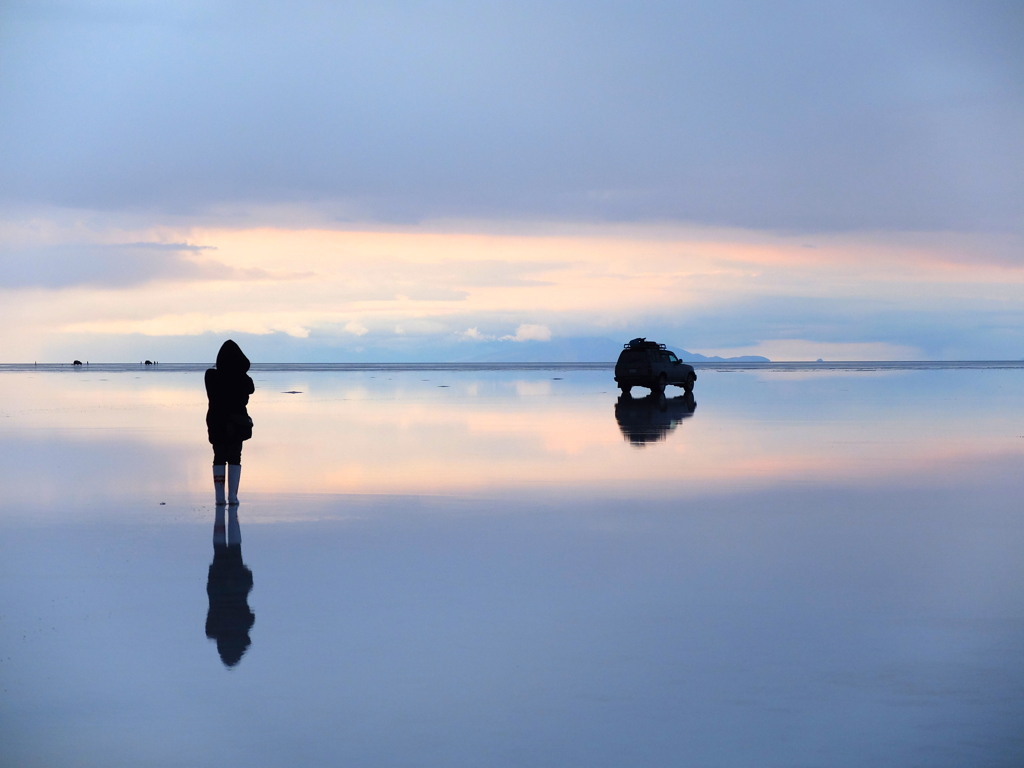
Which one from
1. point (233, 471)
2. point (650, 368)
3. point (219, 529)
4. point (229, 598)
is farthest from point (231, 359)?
point (650, 368)

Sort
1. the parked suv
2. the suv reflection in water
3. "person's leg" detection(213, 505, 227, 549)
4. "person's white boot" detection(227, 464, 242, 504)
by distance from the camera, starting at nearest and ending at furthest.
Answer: "person's leg" detection(213, 505, 227, 549)
"person's white boot" detection(227, 464, 242, 504)
the suv reflection in water
the parked suv

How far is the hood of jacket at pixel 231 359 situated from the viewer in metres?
13.5

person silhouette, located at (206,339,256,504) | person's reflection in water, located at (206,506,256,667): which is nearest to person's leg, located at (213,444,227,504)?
person silhouette, located at (206,339,256,504)

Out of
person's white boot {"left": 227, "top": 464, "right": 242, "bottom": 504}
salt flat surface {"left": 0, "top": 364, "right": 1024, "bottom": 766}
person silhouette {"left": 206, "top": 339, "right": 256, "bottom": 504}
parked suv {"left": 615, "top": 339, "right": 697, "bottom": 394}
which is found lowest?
salt flat surface {"left": 0, "top": 364, "right": 1024, "bottom": 766}

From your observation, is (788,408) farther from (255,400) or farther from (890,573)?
(890,573)

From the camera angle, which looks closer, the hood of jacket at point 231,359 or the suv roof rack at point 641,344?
the hood of jacket at point 231,359

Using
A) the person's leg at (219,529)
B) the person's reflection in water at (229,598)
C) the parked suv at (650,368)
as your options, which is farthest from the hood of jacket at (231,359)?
the parked suv at (650,368)

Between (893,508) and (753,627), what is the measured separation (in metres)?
6.43

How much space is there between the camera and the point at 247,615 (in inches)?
314

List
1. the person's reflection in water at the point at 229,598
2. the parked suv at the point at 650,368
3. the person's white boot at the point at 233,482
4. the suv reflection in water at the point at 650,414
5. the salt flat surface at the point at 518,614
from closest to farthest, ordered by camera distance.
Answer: the salt flat surface at the point at 518,614 < the person's reflection in water at the point at 229,598 < the person's white boot at the point at 233,482 < the suv reflection in water at the point at 650,414 < the parked suv at the point at 650,368

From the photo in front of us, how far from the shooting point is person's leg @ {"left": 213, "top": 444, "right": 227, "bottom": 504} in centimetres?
1345

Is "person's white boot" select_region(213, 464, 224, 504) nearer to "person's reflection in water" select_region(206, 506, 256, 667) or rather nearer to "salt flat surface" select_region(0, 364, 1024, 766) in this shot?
"salt flat surface" select_region(0, 364, 1024, 766)

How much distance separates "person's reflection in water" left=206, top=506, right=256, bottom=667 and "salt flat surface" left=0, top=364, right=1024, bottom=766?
4cm

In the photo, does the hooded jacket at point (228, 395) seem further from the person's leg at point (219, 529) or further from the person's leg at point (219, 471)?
the person's leg at point (219, 529)
